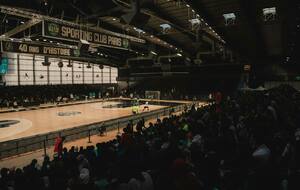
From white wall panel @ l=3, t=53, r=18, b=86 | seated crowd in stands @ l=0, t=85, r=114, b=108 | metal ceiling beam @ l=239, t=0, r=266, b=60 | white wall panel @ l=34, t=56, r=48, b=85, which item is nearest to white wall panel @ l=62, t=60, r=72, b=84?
seated crowd in stands @ l=0, t=85, r=114, b=108

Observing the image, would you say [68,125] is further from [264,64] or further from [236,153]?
[264,64]

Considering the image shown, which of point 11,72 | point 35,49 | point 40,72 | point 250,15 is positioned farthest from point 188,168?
point 40,72

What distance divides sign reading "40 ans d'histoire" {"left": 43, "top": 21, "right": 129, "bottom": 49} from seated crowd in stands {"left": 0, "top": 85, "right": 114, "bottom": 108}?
20773 mm

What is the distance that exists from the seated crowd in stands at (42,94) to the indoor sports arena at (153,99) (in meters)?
0.14

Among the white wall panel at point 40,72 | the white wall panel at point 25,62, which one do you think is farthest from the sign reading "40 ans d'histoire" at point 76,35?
the white wall panel at point 40,72

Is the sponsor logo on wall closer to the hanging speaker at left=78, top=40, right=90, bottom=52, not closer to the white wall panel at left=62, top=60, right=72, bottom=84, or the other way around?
the hanging speaker at left=78, top=40, right=90, bottom=52

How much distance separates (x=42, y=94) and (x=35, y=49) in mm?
19911

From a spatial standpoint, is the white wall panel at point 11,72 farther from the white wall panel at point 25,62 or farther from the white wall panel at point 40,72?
the white wall panel at point 40,72

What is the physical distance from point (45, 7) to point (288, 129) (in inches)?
549

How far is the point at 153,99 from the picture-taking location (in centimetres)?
4050

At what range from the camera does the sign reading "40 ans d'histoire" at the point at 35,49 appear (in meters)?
14.1

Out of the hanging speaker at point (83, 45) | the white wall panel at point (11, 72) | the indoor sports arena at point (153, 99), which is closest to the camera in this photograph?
the indoor sports arena at point (153, 99)

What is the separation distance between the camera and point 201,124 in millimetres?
8328

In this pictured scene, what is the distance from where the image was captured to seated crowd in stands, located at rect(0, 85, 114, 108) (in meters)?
29.6
